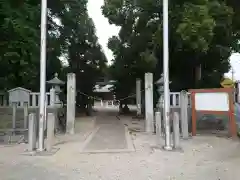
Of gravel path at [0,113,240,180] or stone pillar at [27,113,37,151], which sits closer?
gravel path at [0,113,240,180]

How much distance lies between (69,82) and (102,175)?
25.4 feet

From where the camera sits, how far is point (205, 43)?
11977 mm

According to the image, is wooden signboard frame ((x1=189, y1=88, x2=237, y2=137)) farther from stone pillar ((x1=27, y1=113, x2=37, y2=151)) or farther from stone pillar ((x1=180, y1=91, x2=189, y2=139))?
stone pillar ((x1=27, y1=113, x2=37, y2=151))

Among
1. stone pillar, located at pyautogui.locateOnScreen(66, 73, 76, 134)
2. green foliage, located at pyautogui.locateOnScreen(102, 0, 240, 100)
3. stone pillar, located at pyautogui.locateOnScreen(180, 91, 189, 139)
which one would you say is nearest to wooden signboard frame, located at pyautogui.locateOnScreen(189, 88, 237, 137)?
stone pillar, located at pyautogui.locateOnScreen(180, 91, 189, 139)

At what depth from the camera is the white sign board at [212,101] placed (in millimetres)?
11195

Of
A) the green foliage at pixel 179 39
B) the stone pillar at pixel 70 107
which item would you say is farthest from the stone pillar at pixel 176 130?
the stone pillar at pixel 70 107

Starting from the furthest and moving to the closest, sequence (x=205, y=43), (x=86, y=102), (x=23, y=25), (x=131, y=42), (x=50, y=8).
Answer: (x=86, y=102), (x=131, y=42), (x=50, y=8), (x=205, y=43), (x=23, y=25)

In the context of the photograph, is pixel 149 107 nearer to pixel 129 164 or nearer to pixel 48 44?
pixel 129 164

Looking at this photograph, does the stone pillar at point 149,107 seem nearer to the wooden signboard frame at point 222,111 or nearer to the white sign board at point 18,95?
the wooden signboard frame at point 222,111

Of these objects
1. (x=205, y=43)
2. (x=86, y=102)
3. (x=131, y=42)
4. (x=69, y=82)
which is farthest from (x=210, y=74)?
(x=86, y=102)

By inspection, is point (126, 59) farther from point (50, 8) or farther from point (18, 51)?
point (18, 51)

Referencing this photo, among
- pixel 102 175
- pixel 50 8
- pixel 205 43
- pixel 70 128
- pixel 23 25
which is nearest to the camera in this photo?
pixel 102 175

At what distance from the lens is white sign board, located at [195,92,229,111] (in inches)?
441

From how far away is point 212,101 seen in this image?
37.5ft
